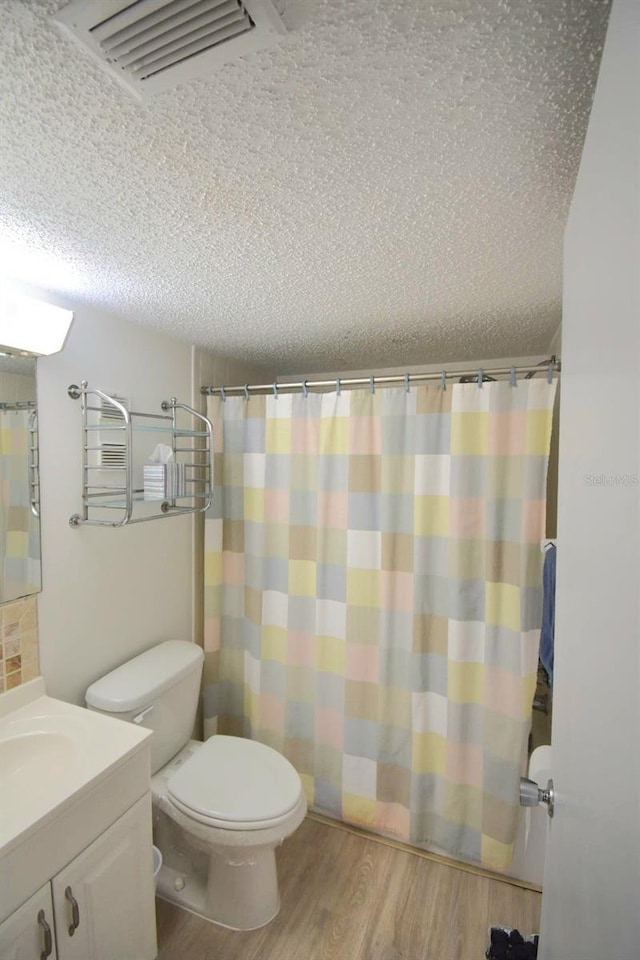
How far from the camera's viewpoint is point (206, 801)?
4.97ft

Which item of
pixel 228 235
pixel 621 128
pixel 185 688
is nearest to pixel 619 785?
pixel 621 128

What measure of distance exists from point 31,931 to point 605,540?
150 centimetres

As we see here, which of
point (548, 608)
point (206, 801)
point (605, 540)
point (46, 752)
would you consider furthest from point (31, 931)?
point (548, 608)

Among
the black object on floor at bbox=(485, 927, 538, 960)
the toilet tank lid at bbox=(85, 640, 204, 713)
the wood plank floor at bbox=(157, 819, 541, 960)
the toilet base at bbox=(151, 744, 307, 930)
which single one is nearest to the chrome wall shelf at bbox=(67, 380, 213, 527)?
the toilet tank lid at bbox=(85, 640, 204, 713)

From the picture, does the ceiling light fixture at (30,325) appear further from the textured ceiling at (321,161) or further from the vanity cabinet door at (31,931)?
the vanity cabinet door at (31,931)

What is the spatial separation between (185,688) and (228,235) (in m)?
1.72

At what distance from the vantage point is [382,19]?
1.78 ft

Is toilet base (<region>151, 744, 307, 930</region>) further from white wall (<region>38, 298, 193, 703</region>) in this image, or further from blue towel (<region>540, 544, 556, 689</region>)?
blue towel (<region>540, 544, 556, 689</region>)

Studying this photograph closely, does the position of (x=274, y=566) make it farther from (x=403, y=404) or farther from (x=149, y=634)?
(x=403, y=404)

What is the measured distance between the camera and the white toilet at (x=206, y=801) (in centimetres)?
148

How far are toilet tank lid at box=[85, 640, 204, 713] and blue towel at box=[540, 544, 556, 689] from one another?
1.41 meters

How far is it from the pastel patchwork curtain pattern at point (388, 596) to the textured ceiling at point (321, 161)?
0.56 meters

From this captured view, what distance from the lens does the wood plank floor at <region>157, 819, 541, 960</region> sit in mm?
1498

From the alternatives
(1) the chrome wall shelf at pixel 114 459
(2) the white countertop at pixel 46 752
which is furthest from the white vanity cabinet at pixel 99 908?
(1) the chrome wall shelf at pixel 114 459
